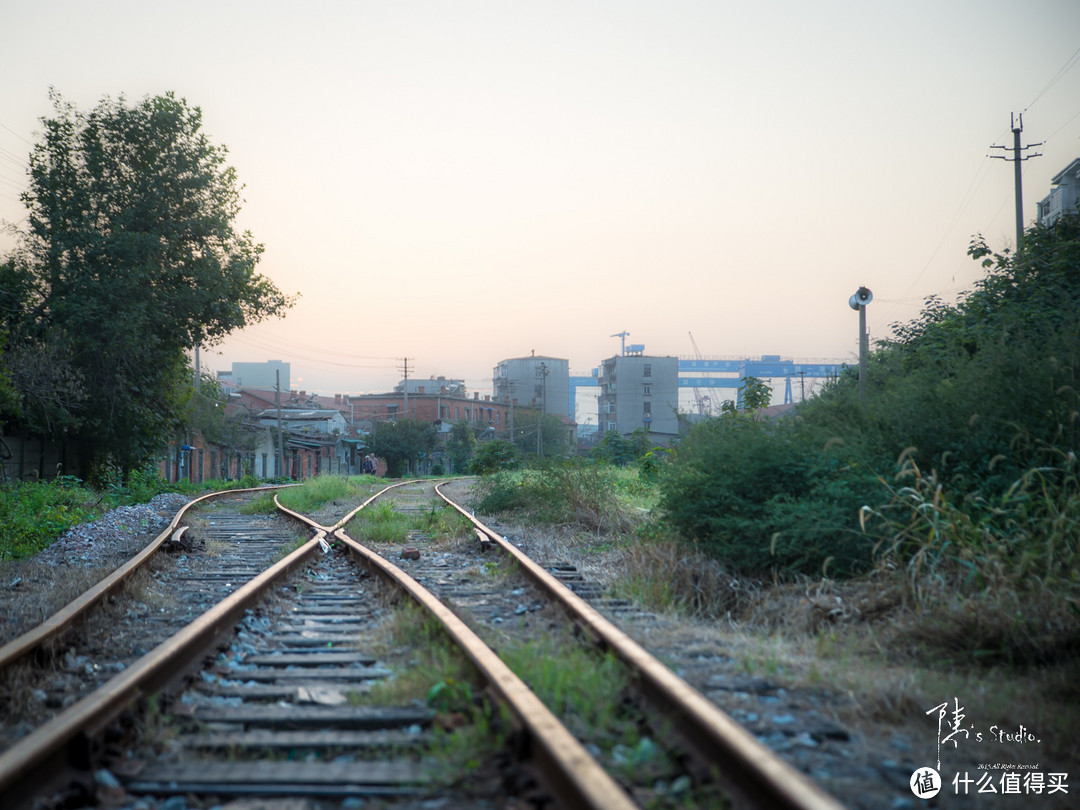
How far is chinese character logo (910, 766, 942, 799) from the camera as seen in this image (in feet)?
8.92

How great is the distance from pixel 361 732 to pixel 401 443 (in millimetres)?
62281

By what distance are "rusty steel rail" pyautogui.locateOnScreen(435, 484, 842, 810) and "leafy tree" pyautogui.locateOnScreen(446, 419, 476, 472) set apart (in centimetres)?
6297

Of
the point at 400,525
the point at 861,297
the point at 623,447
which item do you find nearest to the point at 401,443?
the point at 623,447

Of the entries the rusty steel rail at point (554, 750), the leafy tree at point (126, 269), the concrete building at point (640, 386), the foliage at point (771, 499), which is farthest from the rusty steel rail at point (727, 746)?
the concrete building at point (640, 386)

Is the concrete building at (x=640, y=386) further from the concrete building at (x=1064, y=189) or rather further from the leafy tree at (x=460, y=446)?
the concrete building at (x=1064, y=189)

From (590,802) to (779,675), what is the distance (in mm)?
1969

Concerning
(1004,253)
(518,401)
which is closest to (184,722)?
(1004,253)

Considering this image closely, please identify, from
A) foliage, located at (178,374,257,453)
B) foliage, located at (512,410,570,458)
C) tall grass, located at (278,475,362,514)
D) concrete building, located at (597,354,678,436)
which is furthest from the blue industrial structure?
tall grass, located at (278,475,362,514)

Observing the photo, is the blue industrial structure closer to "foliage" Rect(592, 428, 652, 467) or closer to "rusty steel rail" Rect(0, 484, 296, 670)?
"foliage" Rect(592, 428, 652, 467)

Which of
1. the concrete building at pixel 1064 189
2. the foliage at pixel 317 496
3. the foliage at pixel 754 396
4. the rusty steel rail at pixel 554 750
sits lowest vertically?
the foliage at pixel 317 496

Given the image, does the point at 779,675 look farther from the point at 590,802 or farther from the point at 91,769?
the point at 91,769

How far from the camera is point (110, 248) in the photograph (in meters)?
20.0

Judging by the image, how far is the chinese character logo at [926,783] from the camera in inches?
107

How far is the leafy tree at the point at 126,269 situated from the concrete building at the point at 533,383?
81071 millimetres
